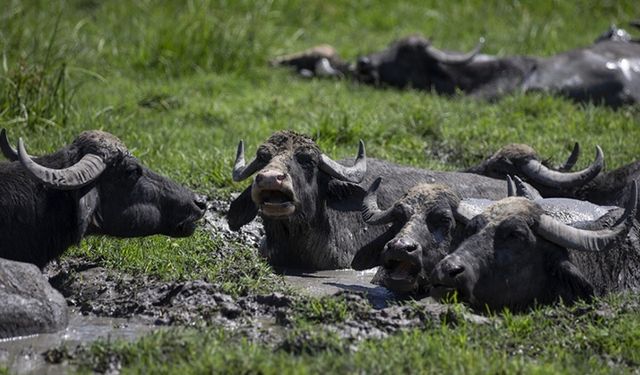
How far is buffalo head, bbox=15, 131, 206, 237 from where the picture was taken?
9.21 metres

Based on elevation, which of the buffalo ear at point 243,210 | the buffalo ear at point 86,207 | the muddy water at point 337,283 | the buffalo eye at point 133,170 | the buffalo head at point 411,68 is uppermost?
the buffalo eye at point 133,170

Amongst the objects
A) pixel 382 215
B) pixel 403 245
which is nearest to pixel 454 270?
pixel 403 245

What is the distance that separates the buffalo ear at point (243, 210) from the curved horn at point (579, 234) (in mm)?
2646

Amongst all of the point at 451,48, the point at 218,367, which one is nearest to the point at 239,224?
the point at 218,367

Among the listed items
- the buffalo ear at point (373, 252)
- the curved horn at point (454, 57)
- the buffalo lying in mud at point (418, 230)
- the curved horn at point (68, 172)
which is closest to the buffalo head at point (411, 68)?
the curved horn at point (454, 57)

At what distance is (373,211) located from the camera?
32.1 ft

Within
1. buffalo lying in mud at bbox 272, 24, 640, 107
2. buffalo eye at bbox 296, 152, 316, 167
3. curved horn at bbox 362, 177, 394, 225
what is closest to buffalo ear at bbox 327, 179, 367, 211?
buffalo eye at bbox 296, 152, 316, 167

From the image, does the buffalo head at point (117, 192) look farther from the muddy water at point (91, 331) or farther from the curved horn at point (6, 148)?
the muddy water at point (91, 331)

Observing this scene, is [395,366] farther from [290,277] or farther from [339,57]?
[339,57]

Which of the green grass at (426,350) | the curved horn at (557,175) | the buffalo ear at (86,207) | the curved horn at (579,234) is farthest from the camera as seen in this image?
the curved horn at (557,175)

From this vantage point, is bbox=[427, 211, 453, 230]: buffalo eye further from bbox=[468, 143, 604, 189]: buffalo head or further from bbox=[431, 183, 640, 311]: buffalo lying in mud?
bbox=[468, 143, 604, 189]: buffalo head

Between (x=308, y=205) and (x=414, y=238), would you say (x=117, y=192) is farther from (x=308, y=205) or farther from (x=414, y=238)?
(x=414, y=238)

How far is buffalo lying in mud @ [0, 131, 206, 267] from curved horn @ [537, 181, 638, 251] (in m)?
2.72

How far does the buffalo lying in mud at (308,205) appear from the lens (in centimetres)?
1016
